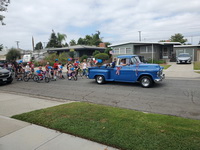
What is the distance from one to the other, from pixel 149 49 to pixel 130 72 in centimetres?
1920

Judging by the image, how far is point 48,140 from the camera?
146 inches

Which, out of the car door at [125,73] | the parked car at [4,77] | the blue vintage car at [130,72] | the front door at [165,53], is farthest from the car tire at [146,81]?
the front door at [165,53]

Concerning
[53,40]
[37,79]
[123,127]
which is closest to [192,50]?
[37,79]

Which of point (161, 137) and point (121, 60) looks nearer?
point (161, 137)

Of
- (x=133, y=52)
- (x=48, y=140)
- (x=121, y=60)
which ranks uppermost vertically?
(x=133, y=52)

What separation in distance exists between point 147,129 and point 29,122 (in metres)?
3.42

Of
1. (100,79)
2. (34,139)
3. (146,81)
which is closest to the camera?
(34,139)

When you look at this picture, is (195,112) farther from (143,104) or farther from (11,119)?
(11,119)

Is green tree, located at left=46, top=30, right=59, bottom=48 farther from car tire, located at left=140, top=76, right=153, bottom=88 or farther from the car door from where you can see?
car tire, located at left=140, top=76, right=153, bottom=88

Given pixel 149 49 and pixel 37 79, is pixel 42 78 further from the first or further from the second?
pixel 149 49

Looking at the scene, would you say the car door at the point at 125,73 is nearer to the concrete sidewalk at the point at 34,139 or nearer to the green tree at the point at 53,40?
the concrete sidewalk at the point at 34,139

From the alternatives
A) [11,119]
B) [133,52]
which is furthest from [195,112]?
[133,52]

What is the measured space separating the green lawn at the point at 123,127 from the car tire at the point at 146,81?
15.9 ft

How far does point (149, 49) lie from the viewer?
2752 cm
